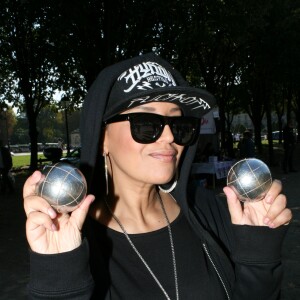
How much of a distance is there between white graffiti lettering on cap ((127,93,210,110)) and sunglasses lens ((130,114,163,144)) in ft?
0.26

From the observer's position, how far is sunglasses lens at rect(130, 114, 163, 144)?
209cm

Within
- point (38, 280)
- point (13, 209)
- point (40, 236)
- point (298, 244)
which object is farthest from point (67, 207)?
point (13, 209)

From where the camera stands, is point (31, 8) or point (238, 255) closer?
point (238, 255)

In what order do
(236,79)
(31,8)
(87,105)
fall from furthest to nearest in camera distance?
1. (236,79)
2. (31,8)
3. (87,105)

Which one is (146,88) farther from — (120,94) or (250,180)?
(250,180)

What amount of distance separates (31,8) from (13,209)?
228 inches

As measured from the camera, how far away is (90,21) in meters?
12.3

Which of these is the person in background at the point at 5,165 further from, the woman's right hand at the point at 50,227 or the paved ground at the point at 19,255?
the woman's right hand at the point at 50,227

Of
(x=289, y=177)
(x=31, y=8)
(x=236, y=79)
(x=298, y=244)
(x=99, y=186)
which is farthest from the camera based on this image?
(x=236, y=79)

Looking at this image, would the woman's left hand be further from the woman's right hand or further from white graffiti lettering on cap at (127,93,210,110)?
the woman's right hand

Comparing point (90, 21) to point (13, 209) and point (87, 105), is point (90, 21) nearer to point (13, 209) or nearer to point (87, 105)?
point (13, 209)

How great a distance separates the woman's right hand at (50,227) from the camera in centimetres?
158

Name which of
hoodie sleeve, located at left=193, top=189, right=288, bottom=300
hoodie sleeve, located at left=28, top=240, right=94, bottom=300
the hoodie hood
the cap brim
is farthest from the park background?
hoodie sleeve, located at left=28, top=240, right=94, bottom=300

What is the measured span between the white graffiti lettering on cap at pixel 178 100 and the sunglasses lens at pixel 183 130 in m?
0.09
